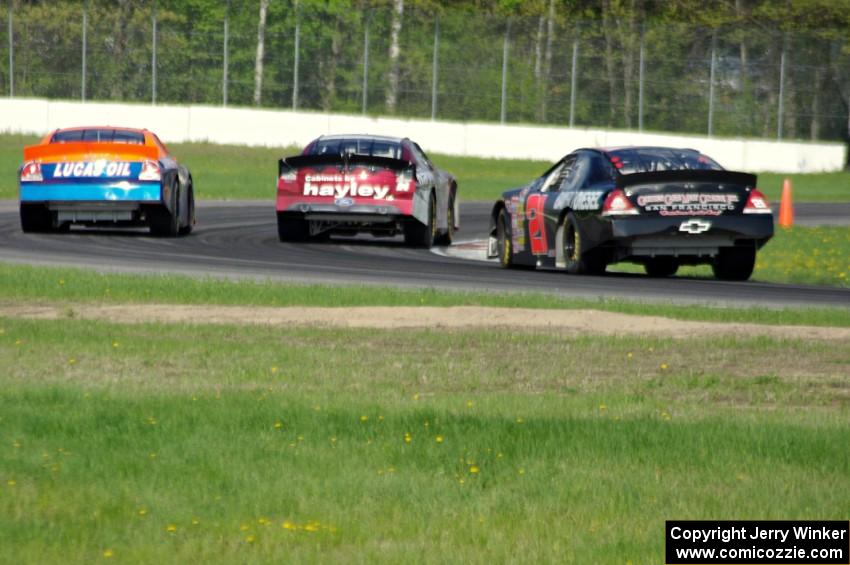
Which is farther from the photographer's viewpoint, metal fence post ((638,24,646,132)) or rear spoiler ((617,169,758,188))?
metal fence post ((638,24,646,132))

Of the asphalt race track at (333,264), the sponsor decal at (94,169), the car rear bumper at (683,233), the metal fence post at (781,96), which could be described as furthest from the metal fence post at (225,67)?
the car rear bumper at (683,233)

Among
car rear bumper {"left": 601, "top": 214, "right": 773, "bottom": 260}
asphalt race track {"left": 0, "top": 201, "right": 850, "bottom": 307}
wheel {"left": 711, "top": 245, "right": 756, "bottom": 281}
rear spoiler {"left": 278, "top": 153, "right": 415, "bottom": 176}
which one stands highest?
rear spoiler {"left": 278, "top": 153, "right": 415, "bottom": 176}

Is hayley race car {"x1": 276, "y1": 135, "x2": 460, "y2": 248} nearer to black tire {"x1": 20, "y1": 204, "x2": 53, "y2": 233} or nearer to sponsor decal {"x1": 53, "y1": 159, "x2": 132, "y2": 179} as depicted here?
sponsor decal {"x1": 53, "y1": 159, "x2": 132, "y2": 179}

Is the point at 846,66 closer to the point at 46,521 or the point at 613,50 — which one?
the point at 613,50

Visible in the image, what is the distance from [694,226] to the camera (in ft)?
55.7

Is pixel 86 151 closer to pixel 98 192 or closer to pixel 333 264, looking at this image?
pixel 98 192

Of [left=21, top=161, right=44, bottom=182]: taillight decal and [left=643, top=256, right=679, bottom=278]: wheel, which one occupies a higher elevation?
[left=21, top=161, right=44, bottom=182]: taillight decal

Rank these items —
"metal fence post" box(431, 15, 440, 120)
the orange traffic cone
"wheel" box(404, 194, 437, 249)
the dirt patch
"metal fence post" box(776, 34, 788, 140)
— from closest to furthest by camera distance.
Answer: the dirt patch
"wheel" box(404, 194, 437, 249)
the orange traffic cone
"metal fence post" box(776, 34, 788, 140)
"metal fence post" box(431, 15, 440, 120)

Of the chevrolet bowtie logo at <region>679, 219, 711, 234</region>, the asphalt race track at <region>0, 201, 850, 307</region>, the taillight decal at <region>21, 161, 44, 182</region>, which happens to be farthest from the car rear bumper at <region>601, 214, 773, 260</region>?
the taillight decal at <region>21, 161, 44, 182</region>

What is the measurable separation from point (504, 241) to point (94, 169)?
15.8 feet

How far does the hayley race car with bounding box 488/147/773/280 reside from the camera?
17.0m

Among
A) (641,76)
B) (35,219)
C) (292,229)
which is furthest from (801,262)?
(641,76)

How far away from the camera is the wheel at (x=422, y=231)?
22.2 meters

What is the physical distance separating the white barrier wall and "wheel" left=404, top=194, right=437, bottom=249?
2581 centimetres
